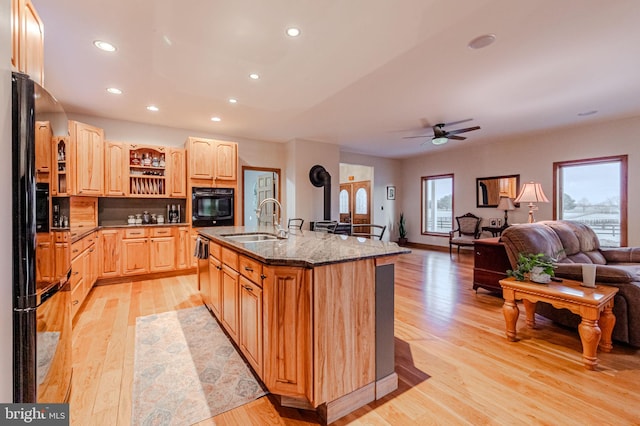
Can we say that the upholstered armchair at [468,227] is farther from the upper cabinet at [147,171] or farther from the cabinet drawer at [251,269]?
the upper cabinet at [147,171]

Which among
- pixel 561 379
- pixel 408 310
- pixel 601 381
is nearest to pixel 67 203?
pixel 408 310

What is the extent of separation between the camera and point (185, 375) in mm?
2033

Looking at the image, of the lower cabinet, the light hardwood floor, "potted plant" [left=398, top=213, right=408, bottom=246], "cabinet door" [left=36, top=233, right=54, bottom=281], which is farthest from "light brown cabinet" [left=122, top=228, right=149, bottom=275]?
"potted plant" [left=398, top=213, right=408, bottom=246]

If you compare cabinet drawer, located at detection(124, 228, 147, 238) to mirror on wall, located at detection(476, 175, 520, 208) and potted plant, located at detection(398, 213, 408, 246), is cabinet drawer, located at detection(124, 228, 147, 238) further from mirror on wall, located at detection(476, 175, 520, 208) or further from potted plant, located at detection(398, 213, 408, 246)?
mirror on wall, located at detection(476, 175, 520, 208)

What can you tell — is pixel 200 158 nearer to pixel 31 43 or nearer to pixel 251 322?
pixel 31 43

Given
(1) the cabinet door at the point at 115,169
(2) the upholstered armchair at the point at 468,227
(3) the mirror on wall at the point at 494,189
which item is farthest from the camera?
(2) the upholstered armchair at the point at 468,227

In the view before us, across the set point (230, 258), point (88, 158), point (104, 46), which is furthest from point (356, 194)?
point (104, 46)

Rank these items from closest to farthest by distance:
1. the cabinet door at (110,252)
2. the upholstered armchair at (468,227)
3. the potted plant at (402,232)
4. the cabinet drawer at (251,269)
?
Result: the cabinet drawer at (251,269), the cabinet door at (110,252), the upholstered armchair at (468,227), the potted plant at (402,232)

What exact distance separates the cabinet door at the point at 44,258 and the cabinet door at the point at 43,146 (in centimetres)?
32

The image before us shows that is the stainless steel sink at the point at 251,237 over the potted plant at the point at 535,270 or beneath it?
over

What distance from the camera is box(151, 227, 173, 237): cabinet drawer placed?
4.62m

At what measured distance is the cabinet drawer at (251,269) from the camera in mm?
1769

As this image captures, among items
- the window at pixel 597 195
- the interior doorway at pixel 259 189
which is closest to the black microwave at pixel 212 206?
the interior doorway at pixel 259 189

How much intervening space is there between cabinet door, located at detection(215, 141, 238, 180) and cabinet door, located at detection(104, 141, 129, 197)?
54.7 inches
